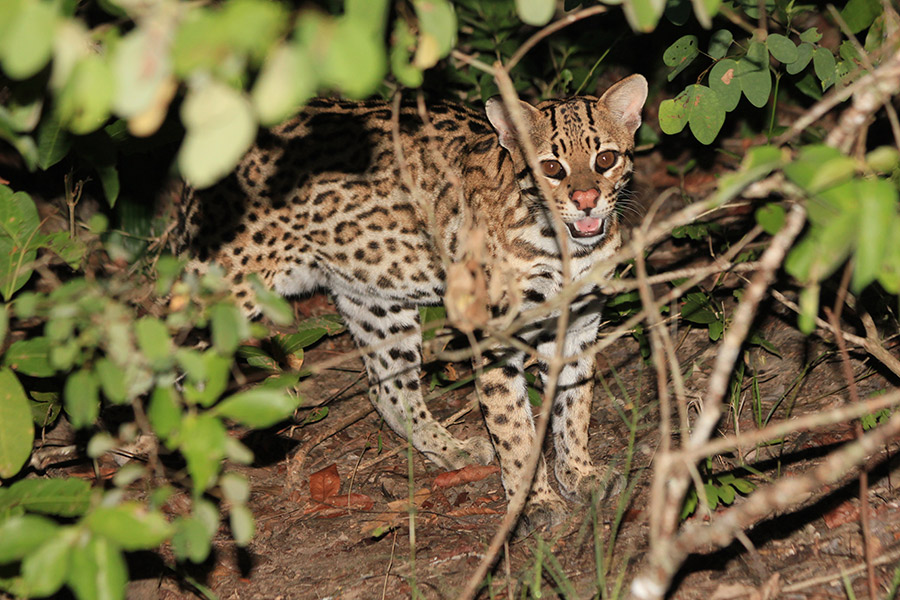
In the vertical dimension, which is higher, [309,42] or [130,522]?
[309,42]

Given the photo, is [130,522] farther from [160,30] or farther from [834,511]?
[834,511]

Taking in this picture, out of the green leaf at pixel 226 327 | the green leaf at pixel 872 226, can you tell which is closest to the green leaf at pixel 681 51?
the green leaf at pixel 872 226

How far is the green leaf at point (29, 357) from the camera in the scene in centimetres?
283

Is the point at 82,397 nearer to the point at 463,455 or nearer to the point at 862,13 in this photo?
the point at 463,455

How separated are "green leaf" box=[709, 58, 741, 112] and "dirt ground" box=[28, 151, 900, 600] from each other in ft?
3.71

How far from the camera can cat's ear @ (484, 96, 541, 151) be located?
11.7ft

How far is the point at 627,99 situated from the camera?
146 inches

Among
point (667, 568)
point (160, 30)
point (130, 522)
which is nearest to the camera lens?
point (160, 30)

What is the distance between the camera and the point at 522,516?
149 inches

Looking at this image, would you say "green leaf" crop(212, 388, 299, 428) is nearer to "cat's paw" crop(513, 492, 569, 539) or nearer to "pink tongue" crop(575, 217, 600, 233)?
"pink tongue" crop(575, 217, 600, 233)

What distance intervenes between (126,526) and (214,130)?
0.84 metres

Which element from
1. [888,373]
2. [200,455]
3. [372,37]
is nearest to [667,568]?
[200,455]

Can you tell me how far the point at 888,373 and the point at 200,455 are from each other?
305 centimetres

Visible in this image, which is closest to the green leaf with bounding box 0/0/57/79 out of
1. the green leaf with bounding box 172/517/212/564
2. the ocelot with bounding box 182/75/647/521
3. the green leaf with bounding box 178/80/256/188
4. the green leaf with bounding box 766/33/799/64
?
the green leaf with bounding box 178/80/256/188
